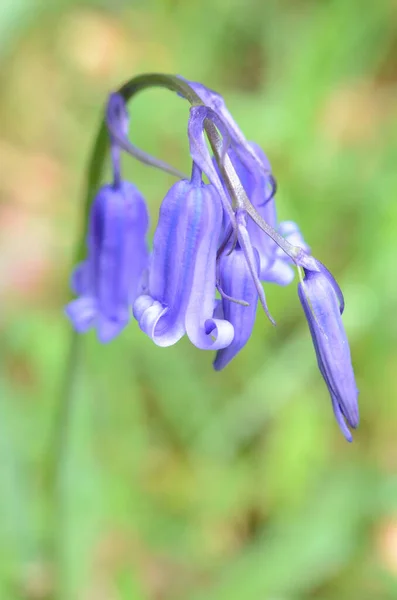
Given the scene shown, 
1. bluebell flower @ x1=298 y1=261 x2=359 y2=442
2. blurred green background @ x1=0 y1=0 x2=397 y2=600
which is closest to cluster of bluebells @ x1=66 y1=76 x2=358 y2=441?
bluebell flower @ x1=298 y1=261 x2=359 y2=442

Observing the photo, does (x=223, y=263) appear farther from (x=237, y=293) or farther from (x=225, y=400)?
(x=225, y=400)

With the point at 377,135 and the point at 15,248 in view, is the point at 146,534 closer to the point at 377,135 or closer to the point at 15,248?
the point at 15,248

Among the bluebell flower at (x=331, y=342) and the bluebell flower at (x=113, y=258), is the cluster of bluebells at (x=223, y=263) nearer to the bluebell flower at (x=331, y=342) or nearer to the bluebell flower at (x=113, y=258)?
the bluebell flower at (x=331, y=342)

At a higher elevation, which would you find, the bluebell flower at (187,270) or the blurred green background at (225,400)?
the blurred green background at (225,400)

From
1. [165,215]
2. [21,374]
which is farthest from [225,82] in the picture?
[165,215]

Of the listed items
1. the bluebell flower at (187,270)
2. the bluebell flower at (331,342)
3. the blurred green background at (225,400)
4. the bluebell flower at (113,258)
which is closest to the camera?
the bluebell flower at (331,342)

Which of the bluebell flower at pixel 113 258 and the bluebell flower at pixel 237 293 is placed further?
the bluebell flower at pixel 113 258

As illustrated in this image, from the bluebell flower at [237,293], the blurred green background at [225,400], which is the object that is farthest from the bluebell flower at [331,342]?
the blurred green background at [225,400]

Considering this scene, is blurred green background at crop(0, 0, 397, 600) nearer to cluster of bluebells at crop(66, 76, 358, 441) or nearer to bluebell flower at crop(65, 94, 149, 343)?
bluebell flower at crop(65, 94, 149, 343)
